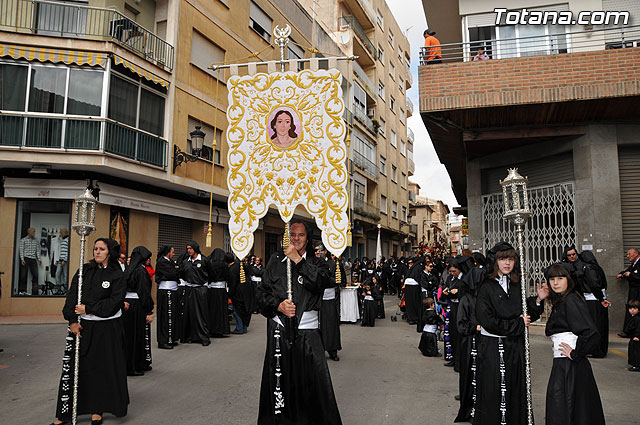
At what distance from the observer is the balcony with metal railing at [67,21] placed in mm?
14062

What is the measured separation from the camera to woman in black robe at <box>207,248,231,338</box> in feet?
35.6

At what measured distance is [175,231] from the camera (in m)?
18.4

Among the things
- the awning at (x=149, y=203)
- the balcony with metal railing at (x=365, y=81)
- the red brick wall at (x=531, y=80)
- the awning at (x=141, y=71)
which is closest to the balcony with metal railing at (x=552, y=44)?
the red brick wall at (x=531, y=80)

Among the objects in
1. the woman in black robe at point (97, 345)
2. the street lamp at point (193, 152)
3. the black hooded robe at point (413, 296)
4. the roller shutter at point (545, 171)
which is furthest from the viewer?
the street lamp at point (193, 152)

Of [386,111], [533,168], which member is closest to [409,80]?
[386,111]

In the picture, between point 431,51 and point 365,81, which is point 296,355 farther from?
point 365,81

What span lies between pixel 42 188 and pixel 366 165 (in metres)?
22.7

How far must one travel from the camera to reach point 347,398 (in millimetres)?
6215

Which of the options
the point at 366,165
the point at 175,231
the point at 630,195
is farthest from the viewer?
the point at 366,165

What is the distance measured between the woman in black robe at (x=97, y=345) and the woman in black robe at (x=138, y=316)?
1.71 m

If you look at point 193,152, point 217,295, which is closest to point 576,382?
point 217,295

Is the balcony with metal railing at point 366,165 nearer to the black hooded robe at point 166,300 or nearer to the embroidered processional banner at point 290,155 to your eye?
the black hooded robe at point 166,300

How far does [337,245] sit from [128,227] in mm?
12313

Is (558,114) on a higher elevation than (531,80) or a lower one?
lower
